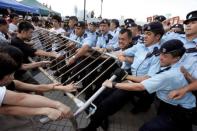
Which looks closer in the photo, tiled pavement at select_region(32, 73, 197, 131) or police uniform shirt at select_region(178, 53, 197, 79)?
police uniform shirt at select_region(178, 53, 197, 79)

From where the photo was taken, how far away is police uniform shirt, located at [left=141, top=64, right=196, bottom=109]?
3025mm

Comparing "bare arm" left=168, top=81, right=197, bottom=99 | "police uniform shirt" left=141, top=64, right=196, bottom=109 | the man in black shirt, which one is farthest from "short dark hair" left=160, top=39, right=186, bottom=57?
the man in black shirt

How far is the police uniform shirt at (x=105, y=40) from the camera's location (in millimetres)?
6781

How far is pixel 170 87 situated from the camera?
3078 millimetres

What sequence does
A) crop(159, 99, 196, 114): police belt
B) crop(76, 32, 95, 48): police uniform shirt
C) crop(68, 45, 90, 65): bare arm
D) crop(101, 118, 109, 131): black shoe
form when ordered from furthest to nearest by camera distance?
crop(76, 32, 95, 48): police uniform shirt → crop(68, 45, 90, 65): bare arm → crop(101, 118, 109, 131): black shoe → crop(159, 99, 196, 114): police belt

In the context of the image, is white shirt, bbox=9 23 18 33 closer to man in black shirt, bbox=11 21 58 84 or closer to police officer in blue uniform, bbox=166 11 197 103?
man in black shirt, bbox=11 21 58 84

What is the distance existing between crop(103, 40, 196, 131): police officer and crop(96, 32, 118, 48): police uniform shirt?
3638mm

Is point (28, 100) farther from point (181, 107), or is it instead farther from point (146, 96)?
point (146, 96)

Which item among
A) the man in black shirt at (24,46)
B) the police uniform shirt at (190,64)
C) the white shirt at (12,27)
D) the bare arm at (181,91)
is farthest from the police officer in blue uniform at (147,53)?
the white shirt at (12,27)

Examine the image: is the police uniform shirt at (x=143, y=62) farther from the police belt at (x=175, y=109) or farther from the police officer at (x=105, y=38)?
the police officer at (x=105, y=38)

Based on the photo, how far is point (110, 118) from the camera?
4840 mm

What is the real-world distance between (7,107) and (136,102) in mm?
3654

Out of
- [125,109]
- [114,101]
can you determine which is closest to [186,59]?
[114,101]

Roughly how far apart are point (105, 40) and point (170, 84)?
13.7 feet
